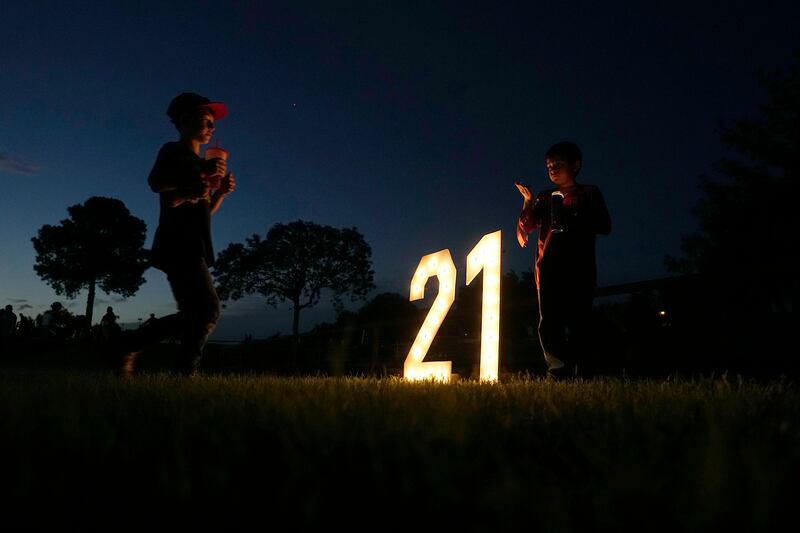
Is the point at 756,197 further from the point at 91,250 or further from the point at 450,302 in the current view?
the point at 91,250

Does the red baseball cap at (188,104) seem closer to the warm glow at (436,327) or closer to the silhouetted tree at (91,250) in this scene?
the warm glow at (436,327)

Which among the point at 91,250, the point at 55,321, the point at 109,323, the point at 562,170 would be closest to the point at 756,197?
the point at 562,170

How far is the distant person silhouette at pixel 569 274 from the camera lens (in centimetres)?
462

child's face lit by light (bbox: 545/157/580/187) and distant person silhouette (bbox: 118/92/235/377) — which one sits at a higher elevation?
child's face lit by light (bbox: 545/157/580/187)

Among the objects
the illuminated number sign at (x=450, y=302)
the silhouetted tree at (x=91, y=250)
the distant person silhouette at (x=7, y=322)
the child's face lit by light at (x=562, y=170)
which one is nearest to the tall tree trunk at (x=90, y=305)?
the silhouetted tree at (x=91, y=250)

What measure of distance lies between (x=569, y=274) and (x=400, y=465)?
3532mm

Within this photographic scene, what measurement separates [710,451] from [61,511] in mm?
1481

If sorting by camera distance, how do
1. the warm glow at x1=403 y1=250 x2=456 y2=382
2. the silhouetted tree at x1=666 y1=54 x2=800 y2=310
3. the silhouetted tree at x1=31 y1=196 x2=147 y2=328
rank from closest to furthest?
the warm glow at x1=403 y1=250 x2=456 y2=382 < the silhouetted tree at x1=666 y1=54 x2=800 y2=310 < the silhouetted tree at x1=31 y1=196 x2=147 y2=328

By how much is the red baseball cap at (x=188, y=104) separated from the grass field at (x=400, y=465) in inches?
121

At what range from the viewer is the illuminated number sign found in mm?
5258

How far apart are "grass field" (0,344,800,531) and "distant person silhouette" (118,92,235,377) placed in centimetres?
196

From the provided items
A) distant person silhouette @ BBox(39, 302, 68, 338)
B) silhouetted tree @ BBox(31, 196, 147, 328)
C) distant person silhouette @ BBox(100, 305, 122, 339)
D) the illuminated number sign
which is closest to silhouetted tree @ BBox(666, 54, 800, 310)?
the illuminated number sign

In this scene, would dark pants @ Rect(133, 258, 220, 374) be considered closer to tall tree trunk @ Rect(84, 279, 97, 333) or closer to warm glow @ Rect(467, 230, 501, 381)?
warm glow @ Rect(467, 230, 501, 381)

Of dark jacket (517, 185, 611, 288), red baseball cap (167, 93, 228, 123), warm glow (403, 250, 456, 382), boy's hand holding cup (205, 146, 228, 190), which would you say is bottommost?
warm glow (403, 250, 456, 382)
